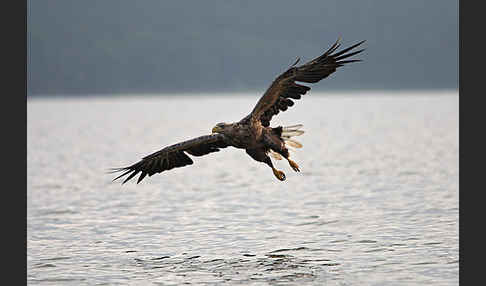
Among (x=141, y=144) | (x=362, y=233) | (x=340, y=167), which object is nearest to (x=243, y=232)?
(x=362, y=233)

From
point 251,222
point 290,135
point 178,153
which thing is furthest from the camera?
point 251,222

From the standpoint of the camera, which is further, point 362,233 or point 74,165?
point 74,165

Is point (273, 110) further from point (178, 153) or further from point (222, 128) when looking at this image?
point (178, 153)

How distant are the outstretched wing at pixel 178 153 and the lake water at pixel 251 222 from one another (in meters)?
1.48

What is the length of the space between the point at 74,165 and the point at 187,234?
16438mm

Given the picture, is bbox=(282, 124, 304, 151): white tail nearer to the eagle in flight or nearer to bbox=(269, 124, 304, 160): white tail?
bbox=(269, 124, 304, 160): white tail

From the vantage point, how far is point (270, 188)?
24.7 meters

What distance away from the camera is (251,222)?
18141 millimetres

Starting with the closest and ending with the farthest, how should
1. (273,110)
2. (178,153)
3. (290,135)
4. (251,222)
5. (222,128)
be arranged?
(222,128)
(273,110)
(290,135)
(178,153)
(251,222)

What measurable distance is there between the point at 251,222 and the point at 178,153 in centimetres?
298

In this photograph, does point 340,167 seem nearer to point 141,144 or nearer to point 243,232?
point 243,232

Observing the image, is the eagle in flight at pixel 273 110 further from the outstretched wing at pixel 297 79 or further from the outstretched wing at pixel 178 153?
the outstretched wing at pixel 178 153

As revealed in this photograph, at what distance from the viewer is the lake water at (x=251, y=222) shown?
535 inches

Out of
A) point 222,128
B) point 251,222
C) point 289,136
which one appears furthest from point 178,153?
point 251,222
